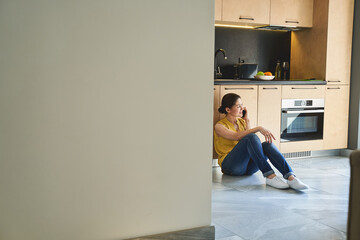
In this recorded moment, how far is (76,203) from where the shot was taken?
199 centimetres

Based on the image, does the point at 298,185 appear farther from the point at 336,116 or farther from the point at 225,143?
the point at 336,116

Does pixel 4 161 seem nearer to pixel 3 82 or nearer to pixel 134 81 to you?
pixel 3 82

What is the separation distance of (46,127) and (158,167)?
1.92 ft

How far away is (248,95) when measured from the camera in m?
4.40

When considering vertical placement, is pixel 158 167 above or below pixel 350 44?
below

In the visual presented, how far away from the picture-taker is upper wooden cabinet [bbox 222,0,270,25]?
451cm

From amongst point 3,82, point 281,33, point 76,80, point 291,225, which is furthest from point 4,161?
point 281,33

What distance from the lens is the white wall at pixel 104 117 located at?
1856 millimetres

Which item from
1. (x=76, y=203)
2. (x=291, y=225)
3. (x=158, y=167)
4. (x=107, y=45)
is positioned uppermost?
(x=107, y=45)

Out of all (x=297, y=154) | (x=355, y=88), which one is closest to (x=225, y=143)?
(x=297, y=154)

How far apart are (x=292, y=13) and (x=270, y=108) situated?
1186 millimetres

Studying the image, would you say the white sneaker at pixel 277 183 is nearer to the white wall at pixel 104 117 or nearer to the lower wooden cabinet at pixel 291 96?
the lower wooden cabinet at pixel 291 96

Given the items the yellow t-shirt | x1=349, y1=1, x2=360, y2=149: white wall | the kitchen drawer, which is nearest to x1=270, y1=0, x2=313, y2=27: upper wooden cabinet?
x1=349, y1=1, x2=360, y2=149: white wall

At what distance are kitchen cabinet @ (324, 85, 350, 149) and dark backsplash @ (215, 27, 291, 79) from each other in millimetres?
789
